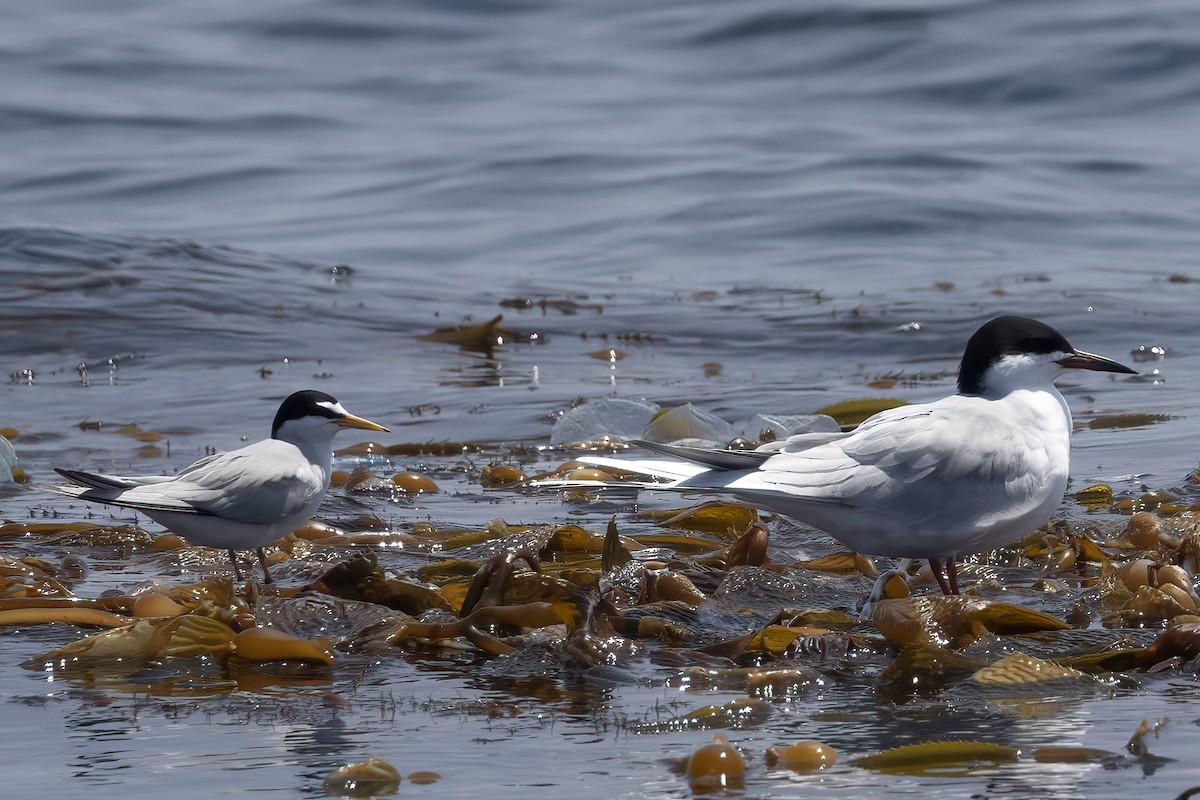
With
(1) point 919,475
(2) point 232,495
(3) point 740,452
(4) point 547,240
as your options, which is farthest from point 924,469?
(4) point 547,240

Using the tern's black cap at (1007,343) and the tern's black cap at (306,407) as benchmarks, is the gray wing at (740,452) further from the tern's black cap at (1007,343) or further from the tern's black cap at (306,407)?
the tern's black cap at (306,407)

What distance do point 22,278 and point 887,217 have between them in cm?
837

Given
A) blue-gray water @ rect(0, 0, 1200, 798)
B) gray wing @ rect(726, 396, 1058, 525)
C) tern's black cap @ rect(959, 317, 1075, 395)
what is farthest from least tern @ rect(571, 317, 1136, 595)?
blue-gray water @ rect(0, 0, 1200, 798)

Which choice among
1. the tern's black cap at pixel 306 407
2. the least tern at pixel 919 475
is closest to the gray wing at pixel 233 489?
the tern's black cap at pixel 306 407

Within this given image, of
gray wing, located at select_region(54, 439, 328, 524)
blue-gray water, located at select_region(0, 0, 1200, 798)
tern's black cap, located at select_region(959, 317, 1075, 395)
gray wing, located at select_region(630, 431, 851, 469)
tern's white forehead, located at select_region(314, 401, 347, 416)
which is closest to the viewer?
blue-gray water, located at select_region(0, 0, 1200, 798)

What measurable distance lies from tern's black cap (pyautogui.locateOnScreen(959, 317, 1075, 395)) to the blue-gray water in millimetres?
1414

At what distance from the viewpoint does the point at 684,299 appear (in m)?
12.9

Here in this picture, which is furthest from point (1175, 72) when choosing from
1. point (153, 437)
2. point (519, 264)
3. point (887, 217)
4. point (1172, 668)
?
point (1172, 668)

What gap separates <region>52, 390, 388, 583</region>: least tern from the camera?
15.9 ft

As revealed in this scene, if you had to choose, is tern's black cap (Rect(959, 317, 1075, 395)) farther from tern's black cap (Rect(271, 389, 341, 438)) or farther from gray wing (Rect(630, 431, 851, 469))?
tern's black cap (Rect(271, 389, 341, 438))

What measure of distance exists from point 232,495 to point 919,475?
2147 millimetres

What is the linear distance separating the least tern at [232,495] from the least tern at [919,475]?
1197mm

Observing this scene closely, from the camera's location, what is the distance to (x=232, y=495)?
15.9 feet

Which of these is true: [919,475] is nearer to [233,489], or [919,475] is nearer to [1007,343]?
[1007,343]
